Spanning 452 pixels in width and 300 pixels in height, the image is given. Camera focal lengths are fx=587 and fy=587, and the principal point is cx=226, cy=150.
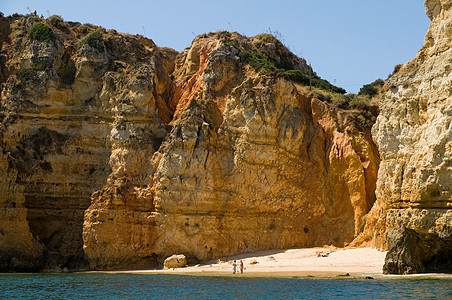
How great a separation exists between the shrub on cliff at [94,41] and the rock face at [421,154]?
72.1 feet

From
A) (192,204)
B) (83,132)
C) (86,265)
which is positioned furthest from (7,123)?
(192,204)

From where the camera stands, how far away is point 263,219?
33.7 m

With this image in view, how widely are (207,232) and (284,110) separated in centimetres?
864

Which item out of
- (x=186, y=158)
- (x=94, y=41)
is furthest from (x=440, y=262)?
(x=94, y=41)

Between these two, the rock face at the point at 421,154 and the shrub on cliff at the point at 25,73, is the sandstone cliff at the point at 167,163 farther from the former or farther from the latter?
the rock face at the point at 421,154

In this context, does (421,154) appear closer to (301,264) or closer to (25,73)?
(301,264)

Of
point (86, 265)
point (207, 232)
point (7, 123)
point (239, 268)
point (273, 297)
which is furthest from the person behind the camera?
point (7, 123)

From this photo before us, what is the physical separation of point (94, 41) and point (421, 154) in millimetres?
25736

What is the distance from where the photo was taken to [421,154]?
2422 cm

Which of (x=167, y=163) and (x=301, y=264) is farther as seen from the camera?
(x=167, y=163)

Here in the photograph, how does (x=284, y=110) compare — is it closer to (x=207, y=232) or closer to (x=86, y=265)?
(x=207, y=232)

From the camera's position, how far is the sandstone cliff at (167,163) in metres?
33.5

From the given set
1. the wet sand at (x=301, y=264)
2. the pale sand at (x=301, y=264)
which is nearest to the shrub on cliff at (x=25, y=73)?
the wet sand at (x=301, y=264)

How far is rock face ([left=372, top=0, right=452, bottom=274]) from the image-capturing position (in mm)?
23078
